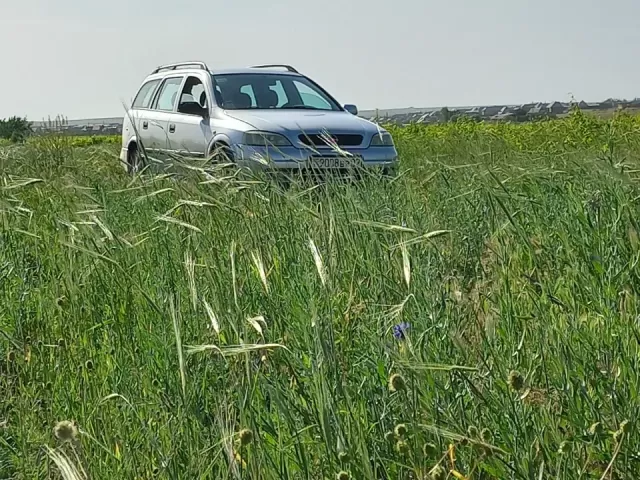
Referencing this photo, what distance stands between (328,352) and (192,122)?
7286 millimetres

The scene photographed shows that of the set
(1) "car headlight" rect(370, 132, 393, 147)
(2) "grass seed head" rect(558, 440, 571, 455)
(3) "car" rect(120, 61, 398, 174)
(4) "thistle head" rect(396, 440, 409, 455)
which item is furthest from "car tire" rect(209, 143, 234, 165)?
(2) "grass seed head" rect(558, 440, 571, 455)

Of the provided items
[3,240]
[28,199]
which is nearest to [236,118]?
[28,199]

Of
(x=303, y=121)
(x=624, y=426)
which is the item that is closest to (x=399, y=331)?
(x=624, y=426)

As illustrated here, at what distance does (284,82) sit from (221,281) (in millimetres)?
7017

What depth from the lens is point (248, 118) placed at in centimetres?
753

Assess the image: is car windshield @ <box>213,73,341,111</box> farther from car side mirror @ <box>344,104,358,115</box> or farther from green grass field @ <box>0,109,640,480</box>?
green grass field @ <box>0,109,640,480</box>

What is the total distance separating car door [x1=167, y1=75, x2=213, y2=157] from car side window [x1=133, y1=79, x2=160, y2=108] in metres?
1.11

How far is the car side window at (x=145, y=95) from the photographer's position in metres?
9.97

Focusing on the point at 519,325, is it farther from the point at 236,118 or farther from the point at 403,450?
the point at 236,118

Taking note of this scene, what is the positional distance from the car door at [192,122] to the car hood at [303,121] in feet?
1.13

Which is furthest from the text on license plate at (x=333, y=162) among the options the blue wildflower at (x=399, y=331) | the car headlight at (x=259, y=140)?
the car headlight at (x=259, y=140)

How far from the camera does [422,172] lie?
681 centimetres

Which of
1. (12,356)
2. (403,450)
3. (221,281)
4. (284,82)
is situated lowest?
(12,356)

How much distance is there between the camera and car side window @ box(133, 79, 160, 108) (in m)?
9.97
